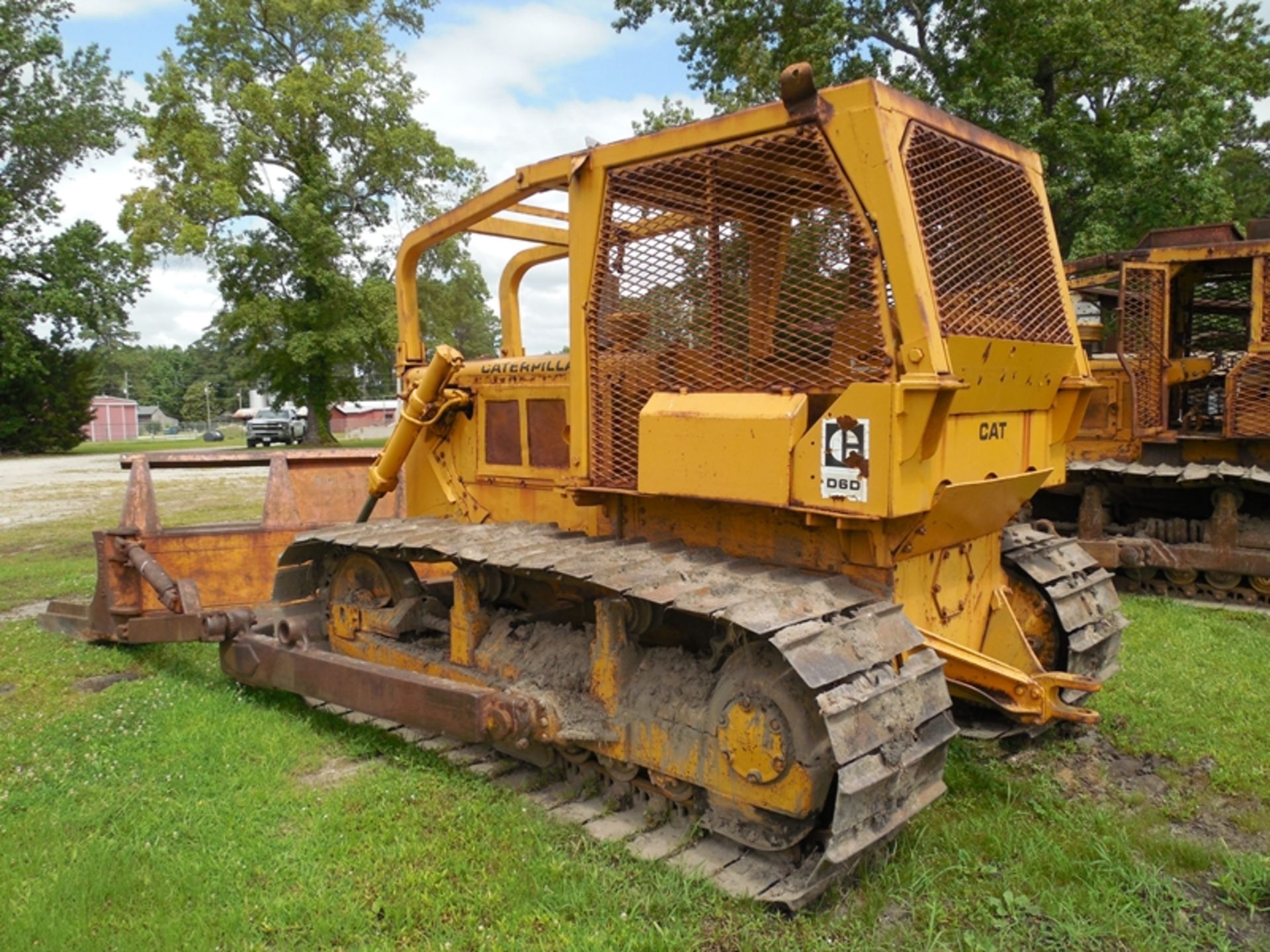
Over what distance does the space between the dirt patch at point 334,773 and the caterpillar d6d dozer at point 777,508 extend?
282 mm

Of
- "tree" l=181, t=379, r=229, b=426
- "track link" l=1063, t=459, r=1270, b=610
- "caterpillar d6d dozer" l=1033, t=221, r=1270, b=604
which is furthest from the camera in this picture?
"tree" l=181, t=379, r=229, b=426

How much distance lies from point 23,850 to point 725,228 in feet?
12.0

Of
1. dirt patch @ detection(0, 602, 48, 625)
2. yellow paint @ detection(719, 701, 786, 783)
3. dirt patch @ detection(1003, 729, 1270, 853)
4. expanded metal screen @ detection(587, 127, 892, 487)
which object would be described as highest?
expanded metal screen @ detection(587, 127, 892, 487)

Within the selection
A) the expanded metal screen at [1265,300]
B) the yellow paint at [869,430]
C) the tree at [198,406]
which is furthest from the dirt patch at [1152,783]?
the tree at [198,406]

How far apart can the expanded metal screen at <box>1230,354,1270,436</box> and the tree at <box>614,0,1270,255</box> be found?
27.8ft

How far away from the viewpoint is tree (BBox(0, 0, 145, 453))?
33.5 meters

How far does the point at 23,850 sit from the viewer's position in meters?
3.73

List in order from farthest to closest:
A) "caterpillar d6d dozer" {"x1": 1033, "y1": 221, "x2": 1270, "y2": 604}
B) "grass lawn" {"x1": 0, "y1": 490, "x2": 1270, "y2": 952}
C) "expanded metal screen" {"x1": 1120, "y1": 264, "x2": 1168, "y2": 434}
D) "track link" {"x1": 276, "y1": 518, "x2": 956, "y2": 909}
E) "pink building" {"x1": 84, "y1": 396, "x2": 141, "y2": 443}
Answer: "pink building" {"x1": 84, "y1": 396, "x2": 141, "y2": 443} → "expanded metal screen" {"x1": 1120, "y1": 264, "x2": 1168, "y2": 434} → "caterpillar d6d dozer" {"x1": 1033, "y1": 221, "x2": 1270, "y2": 604} → "grass lawn" {"x1": 0, "y1": 490, "x2": 1270, "y2": 952} → "track link" {"x1": 276, "y1": 518, "x2": 956, "y2": 909}

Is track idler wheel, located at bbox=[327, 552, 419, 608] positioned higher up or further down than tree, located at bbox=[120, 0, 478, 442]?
further down

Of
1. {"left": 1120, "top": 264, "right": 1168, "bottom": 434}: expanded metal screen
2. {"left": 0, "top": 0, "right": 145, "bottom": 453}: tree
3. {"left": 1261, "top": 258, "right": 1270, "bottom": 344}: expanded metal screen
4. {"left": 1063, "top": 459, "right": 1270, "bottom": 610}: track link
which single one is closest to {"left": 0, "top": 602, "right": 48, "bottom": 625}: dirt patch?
{"left": 1063, "top": 459, "right": 1270, "bottom": 610}: track link

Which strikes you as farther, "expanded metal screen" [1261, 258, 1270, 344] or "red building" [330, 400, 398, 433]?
"red building" [330, 400, 398, 433]

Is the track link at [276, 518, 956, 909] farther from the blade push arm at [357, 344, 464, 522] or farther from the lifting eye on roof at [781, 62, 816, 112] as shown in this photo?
the lifting eye on roof at [781, 62, 816, 112]

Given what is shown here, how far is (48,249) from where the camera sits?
34.0 metres

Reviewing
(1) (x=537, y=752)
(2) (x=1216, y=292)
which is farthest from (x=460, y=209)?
(2) (x=1216, y=292)
